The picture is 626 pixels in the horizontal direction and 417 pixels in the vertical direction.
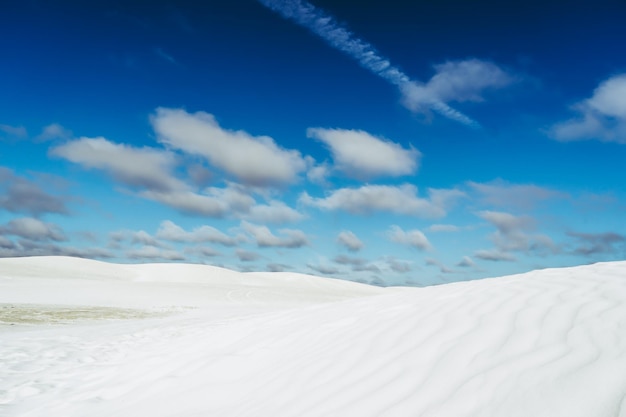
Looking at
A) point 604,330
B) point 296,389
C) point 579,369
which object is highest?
point 604,330

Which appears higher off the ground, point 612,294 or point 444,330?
point 612,294

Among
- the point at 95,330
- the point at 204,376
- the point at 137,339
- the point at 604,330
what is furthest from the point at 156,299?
the point at 604,330

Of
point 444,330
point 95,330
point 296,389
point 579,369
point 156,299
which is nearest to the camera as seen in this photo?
point 579,369

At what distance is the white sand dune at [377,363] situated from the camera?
213cm

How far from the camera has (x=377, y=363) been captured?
301 centimetres

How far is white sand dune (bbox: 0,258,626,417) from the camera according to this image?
2129 mm

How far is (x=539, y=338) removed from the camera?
106 inches

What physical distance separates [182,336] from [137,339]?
65 cm

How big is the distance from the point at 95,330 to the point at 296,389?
19.5 ft

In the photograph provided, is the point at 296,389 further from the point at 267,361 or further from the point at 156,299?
the point at 156,299

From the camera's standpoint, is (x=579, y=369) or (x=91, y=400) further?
(x=91, y=400)

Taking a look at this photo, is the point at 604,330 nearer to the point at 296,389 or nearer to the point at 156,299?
the point at 296,389

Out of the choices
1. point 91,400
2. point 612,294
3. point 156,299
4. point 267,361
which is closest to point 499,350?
point 612,294

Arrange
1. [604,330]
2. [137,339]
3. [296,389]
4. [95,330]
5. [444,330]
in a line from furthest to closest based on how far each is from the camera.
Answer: [95,330]
[137,339]
[444,330]
[296,389]
[604,330]
